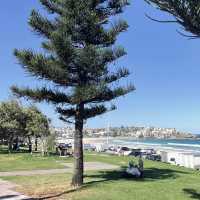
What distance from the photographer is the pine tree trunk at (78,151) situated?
17719mm

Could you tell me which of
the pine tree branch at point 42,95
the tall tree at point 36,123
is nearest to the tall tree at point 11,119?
the tall tree at point 36,123

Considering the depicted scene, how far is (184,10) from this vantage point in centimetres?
891

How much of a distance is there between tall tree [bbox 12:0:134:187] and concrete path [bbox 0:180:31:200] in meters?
2.36

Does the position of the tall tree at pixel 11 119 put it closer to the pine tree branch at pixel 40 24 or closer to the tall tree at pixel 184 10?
the pine tree branch at pixel 40 24

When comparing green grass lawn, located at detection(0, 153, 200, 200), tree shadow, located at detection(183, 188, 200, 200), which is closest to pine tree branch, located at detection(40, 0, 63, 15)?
green grass lawn, located at detection(0, 153, 200, 200)

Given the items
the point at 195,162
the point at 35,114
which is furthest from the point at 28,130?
the point at 195,162

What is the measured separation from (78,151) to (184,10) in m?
10.4

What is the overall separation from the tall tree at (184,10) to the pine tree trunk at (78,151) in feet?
32.1

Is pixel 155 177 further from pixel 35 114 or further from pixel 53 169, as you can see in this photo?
pixel 35 114

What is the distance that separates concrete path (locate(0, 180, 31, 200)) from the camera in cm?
1522

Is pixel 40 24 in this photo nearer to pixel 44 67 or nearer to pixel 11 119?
pixel 44 67

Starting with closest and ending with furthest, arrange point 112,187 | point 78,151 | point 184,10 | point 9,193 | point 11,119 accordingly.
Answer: point 184,10 → point 9,193 → point 112,187 → point 78,151 → point 11,119

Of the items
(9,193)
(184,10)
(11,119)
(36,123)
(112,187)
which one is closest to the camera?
(184,10)

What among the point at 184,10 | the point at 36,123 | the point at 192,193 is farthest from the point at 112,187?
the point at 36,123
